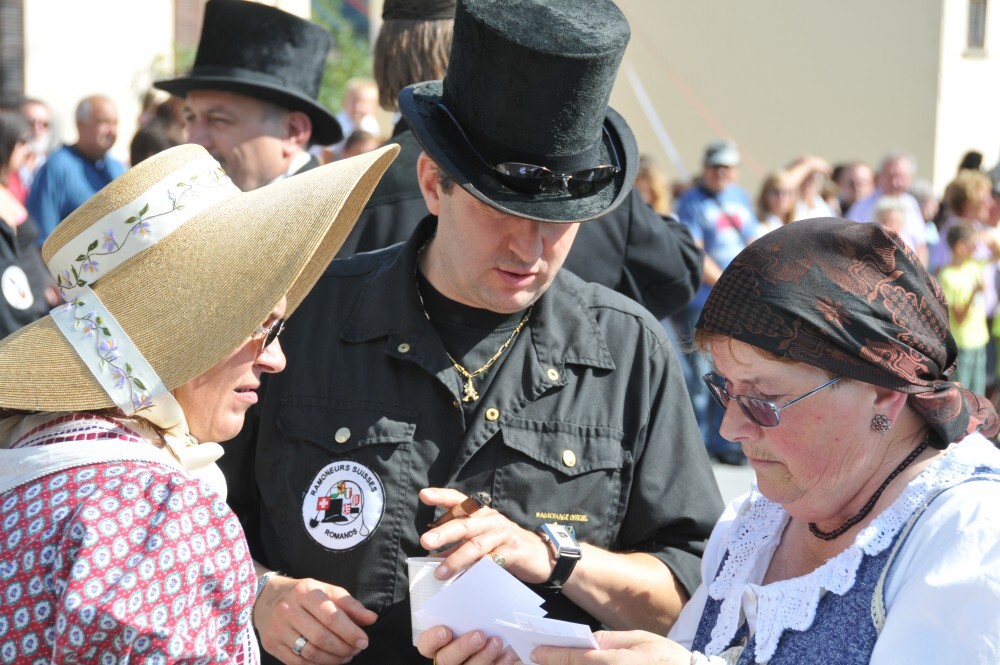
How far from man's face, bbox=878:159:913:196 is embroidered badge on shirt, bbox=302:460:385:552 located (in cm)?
1027

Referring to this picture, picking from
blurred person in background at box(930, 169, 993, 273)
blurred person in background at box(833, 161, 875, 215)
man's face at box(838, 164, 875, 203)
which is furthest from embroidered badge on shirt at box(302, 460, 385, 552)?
man's face at box(838, 164, 875, 203)

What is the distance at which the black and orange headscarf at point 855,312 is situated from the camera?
2.09m

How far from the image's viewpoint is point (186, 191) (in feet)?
6.77

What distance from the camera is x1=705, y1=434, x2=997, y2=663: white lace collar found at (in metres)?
2.10

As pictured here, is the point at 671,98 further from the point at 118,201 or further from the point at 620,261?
the point at 118,201

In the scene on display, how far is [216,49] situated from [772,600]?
331 centimetres

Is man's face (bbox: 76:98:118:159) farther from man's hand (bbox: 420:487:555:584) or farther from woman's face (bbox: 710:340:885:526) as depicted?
woman's face (bbox: 710:340:885:526)

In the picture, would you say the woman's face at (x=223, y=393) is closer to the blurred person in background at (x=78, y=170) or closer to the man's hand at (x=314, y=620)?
the man's hand at (x=314, y=620)

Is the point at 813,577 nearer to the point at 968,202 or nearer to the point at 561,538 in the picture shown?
the point at 561,538

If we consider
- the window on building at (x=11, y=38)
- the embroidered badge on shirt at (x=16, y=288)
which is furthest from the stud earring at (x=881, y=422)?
the window on building at (x=11, y=38)

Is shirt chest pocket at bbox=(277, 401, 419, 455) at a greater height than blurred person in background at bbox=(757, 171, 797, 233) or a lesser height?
greater

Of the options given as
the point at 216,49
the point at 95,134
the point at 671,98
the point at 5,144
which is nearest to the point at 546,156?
the point at 216,49

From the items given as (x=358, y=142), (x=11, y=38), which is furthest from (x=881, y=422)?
(x=11, y=38)

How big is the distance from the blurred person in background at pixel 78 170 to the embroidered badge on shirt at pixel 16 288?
2.26 metres
